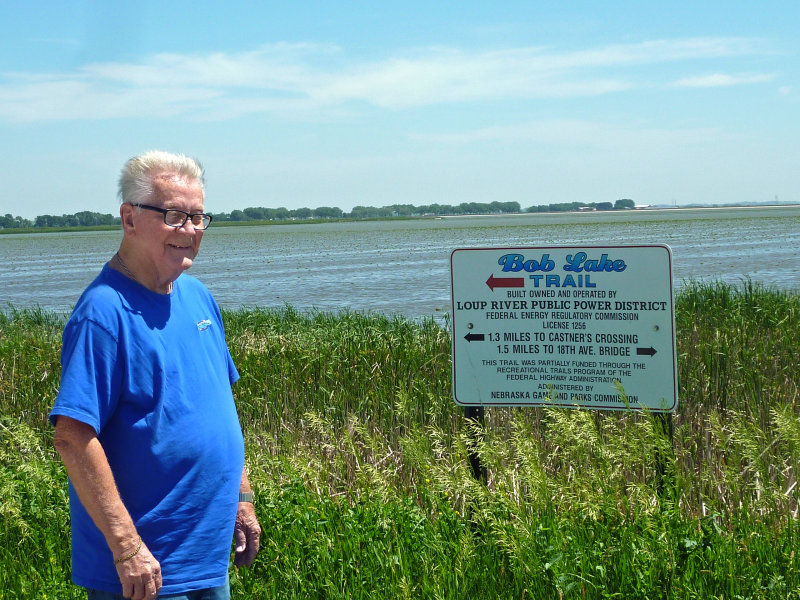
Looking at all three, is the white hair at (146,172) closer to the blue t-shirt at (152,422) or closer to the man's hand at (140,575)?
the blue t-shirt at (152,422)

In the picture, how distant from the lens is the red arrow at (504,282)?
14.6 feet

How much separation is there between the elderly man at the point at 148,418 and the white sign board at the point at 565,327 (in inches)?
74.1

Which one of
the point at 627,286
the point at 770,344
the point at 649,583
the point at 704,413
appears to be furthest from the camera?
the point at 770,344

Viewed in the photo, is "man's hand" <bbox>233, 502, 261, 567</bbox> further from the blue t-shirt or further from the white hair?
the white hair

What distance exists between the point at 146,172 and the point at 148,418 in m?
0.79

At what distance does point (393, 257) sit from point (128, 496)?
43149 mm

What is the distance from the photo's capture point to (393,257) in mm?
45719

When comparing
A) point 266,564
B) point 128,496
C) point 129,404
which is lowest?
point 266,564

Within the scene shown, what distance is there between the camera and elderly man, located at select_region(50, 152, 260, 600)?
2521 mm

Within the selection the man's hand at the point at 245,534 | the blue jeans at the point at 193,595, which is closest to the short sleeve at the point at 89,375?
the blue jeans at the point at 193,595

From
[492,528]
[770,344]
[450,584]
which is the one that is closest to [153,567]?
[450,584]

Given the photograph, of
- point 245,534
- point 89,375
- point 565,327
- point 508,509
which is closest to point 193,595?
point 245,534

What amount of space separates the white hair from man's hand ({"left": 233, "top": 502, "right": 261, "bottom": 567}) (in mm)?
1209

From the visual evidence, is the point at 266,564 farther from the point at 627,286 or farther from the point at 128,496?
the point at 627,286
